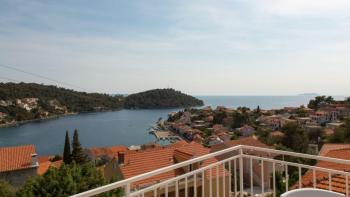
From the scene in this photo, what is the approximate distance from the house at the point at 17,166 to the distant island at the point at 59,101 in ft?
143

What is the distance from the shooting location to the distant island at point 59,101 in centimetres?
6550

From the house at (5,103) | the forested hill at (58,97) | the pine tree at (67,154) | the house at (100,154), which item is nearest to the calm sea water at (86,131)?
the forested hill at (58,97)

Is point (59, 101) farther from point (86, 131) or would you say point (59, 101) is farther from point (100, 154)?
point (100, 154)

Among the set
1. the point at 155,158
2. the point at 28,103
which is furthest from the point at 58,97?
the point at 155,158

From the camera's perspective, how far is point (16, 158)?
20.3 m

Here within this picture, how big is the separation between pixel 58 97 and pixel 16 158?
64379 millimetres

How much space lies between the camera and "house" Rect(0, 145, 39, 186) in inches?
765

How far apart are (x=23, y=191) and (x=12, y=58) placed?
18.2 m

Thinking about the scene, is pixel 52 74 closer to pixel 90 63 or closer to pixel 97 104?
pixel 90 63

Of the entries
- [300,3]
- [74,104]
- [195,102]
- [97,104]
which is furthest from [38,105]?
[300,3]

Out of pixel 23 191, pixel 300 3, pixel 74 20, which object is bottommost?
pixel 23 191

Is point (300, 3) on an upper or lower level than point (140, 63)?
lower

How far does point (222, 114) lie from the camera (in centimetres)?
6681

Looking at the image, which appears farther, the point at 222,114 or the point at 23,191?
the point at 222,114
